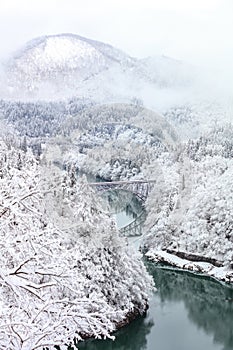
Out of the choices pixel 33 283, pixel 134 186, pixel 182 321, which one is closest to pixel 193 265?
pixel 182 321

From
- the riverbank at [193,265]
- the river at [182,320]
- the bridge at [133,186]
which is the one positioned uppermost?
the river at [182,320]

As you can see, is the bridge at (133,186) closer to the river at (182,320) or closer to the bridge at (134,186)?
the bridge at (134,186)

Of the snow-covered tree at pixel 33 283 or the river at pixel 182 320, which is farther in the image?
the river at pixel 182 320

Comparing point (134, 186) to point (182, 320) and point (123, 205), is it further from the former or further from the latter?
point (182, 320)

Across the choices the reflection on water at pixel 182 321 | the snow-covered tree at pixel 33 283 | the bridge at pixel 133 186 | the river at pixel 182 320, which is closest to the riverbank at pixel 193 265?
the river at pixel 182 320

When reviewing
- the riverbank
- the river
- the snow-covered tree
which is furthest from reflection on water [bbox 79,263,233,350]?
the snow-covered tree

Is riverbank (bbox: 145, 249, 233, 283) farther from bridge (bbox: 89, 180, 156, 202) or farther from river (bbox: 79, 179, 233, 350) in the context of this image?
bridge (bbox: 89, 180, 156, 202)
